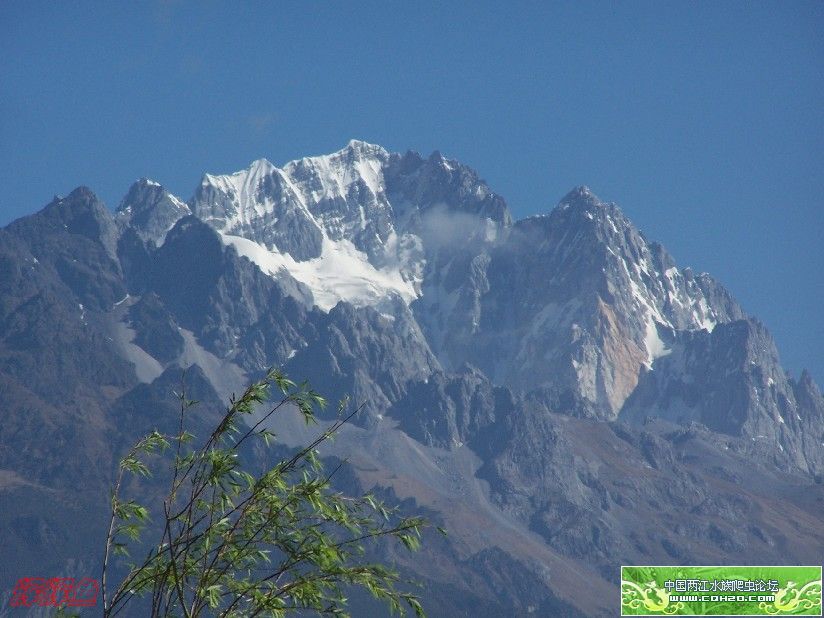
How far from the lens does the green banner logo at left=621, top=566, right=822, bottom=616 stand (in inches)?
2483

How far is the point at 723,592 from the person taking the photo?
6531 centimetres

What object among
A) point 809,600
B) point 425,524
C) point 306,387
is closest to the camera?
point 425,524

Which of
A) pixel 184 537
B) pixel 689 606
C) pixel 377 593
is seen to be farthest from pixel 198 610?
pixel 689 606

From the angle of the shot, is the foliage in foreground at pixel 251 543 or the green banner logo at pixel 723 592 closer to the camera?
the foliage in foreground at pixel 251 543

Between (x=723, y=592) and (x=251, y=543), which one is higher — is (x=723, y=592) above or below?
above

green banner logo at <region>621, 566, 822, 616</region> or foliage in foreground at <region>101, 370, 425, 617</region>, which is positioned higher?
green banner logo at <region>621, 566, 822, 616</region>

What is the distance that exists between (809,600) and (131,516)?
121ft

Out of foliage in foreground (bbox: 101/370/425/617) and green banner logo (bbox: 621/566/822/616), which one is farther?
green banner logo (bbox: 621/566/822/616)

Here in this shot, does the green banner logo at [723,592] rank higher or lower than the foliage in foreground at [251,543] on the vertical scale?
Answer: higher

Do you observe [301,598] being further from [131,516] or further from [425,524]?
[131,516]

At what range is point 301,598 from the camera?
111 feet

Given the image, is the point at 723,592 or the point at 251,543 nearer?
the point at 251,543

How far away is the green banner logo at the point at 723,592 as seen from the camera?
6306 centimetres

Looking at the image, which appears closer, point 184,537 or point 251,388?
point 184,537
